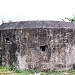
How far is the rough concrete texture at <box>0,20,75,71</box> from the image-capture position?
15055mm

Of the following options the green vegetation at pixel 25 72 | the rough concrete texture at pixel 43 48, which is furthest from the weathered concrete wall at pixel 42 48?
the green vegetation at pixel 25 72

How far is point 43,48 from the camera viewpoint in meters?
15.2

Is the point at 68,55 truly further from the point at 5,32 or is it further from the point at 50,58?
the point at 5,32

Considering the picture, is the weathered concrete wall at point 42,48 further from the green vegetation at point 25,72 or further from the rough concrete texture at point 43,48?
the green vegetation at point 25,72

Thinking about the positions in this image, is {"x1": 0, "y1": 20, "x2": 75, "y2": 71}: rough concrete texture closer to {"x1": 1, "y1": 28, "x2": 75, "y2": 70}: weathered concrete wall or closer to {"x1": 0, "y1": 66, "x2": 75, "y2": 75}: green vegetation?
{"x1": 1, "y1": 28, "x2": 75, "y2": 70}: weathered concrete wall

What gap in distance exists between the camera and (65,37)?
15.2m

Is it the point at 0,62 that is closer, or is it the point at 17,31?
the point at 17,31

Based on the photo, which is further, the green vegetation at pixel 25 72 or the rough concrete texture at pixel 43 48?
the rough concrete texture at pixel 43 48

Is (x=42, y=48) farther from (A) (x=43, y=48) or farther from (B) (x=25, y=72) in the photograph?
(B) (x=25, y=72)

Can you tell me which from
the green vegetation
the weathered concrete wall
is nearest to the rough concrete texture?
the weathered concrete wall

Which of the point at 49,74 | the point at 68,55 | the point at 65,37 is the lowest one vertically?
the point at 49,74

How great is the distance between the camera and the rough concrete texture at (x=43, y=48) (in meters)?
15.1

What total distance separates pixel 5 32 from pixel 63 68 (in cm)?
395

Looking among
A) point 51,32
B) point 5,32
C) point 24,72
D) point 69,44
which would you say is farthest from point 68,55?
point 5,32
